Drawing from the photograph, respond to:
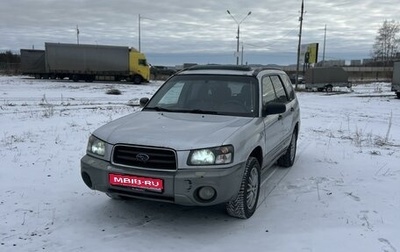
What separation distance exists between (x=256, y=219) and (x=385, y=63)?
100117 mm

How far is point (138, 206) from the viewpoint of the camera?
4.74 meters

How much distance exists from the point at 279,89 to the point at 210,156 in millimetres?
2864

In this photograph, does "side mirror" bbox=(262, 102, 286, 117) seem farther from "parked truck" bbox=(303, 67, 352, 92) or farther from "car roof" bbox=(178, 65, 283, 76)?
"parked truck" bbox=(303, 67, 352, 92)

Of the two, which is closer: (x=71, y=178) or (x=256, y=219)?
(x=256, y=219)

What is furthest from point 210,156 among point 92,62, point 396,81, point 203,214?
point 92,62

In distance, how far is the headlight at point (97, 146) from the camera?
4.14m

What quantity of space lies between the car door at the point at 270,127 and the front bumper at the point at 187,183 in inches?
43.6

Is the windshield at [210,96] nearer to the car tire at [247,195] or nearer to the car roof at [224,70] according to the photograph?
the car roof at [224,70]

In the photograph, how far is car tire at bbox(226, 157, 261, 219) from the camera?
4.19 m

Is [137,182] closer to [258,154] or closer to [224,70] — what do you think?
[258,154]

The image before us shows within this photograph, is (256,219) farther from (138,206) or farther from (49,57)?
(49,57)

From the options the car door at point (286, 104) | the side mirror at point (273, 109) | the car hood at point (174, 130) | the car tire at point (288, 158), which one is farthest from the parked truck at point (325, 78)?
the car hood at point (174, 130)

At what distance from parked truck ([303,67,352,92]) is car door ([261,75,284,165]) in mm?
35572

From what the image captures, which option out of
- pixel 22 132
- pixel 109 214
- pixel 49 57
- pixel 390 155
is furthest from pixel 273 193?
pixel 49 57
